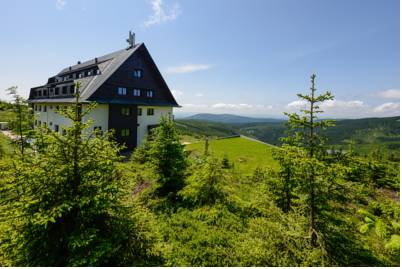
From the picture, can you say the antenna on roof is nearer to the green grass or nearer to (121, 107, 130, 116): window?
(121, 107, 130, 116): window

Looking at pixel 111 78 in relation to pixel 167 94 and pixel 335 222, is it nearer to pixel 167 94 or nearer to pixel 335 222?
pixel 167 94

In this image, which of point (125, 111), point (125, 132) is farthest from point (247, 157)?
point (125, 111)

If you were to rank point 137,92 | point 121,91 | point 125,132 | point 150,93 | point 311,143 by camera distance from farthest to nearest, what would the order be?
1. point 150,93
2. point 137,92
3. point 125,132
4. point 121,91
5. point 311,143

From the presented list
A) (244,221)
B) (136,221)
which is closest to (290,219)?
(244,221)

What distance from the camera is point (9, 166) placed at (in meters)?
5.50

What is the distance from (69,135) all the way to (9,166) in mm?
1940

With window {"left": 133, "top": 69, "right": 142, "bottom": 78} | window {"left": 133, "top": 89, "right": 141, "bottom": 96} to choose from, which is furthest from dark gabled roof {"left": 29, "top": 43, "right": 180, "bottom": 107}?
window {"left": 133, "top": 69, "right": 142, "bottom": 78}

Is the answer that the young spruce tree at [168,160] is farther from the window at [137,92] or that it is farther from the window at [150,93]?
the window at [150,93]

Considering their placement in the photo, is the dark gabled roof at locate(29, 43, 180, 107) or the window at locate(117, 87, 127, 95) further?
the window at locate(117, 87, 127, 95)

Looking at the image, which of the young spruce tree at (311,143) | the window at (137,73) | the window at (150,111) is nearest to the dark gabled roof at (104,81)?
the window at (150,111)

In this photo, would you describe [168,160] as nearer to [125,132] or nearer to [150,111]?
[125,132]

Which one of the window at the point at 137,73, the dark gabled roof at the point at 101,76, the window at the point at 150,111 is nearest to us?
the dark gabled roof at the point at 101,76

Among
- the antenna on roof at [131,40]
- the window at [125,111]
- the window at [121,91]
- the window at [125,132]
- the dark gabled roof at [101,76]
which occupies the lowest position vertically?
the window at [125,132]

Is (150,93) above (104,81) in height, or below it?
below
